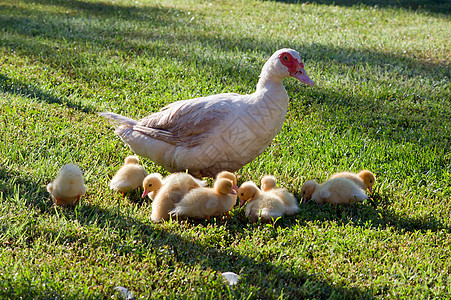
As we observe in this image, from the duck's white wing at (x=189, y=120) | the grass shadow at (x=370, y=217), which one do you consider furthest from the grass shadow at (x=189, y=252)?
the duck's white wing at (x=189, y=120)

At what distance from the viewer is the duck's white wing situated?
14.7ft

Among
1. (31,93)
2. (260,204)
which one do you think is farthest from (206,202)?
(31,93)

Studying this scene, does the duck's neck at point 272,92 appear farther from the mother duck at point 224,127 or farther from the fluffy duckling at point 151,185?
the fluffy duckling at point 151,185

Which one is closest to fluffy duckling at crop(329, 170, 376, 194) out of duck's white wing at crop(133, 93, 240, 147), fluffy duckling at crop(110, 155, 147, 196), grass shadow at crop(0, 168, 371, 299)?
grass shadow at crop(0, 168, 371, 299)

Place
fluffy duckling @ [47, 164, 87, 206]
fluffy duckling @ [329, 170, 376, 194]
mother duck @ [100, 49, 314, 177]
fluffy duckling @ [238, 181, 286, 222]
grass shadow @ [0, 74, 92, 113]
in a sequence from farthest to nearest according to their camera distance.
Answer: grass shadow @ [0, 74, 92, 113] < fluffy duckling @ [329, 170, 376, 194] < mother duck @ [100, 49, 314, 177] < fluffy duckling @ [238, 181, 286, 222] < fluffy duckling @ [47, 164, 87, 206]

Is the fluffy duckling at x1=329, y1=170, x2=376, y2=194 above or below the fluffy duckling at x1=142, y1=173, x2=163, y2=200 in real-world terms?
above

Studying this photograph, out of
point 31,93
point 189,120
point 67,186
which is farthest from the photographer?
point 31,93

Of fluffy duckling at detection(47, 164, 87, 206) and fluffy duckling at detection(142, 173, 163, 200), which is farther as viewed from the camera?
fluffy duckling at detection(142, 173, 163, 200)

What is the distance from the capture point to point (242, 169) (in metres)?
5.14

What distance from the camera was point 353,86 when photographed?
717 cm

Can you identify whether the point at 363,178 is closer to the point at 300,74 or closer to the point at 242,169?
the point at 300,74

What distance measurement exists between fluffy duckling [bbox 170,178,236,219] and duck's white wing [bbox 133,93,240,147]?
25.9 inches

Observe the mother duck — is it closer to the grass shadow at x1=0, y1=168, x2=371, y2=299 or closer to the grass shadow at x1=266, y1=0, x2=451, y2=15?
the grass shadow at x1=0, y1=168, x2=371, y2=299

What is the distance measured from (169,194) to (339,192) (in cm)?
148
